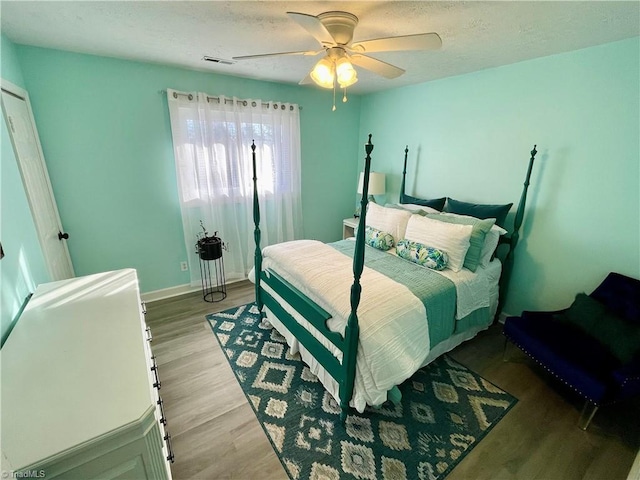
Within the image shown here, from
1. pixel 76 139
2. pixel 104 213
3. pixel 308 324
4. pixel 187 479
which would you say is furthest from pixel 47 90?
pixel 187 479

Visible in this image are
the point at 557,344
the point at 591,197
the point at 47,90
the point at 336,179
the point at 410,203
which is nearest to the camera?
the point at 557,344

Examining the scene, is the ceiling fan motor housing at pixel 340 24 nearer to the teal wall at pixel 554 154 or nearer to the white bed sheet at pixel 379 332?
the white bed sheet at pixel 379 332

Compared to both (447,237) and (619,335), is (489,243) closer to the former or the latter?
(447,237)

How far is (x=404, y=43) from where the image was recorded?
147 cm

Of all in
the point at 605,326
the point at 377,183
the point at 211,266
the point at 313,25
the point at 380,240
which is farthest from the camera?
the point at 377,183

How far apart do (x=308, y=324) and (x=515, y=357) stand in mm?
1847

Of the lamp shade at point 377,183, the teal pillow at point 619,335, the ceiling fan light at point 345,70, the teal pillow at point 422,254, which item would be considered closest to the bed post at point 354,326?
the ceiling fan light at point 345,70

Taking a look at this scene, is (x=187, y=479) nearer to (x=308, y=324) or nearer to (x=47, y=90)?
(x=308, y=324)

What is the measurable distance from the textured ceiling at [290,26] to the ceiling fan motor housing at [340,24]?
1.6 inches

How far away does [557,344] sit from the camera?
187 cm

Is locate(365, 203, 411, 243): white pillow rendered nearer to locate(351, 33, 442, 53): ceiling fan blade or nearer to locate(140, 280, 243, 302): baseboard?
locate(351, 33, 442, 53): ceiling fan blade

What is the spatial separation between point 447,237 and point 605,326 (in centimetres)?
116

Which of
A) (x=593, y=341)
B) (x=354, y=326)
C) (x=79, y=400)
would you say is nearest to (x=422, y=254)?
(x=354, y=326)

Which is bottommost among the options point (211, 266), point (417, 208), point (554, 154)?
point (211, 266)
